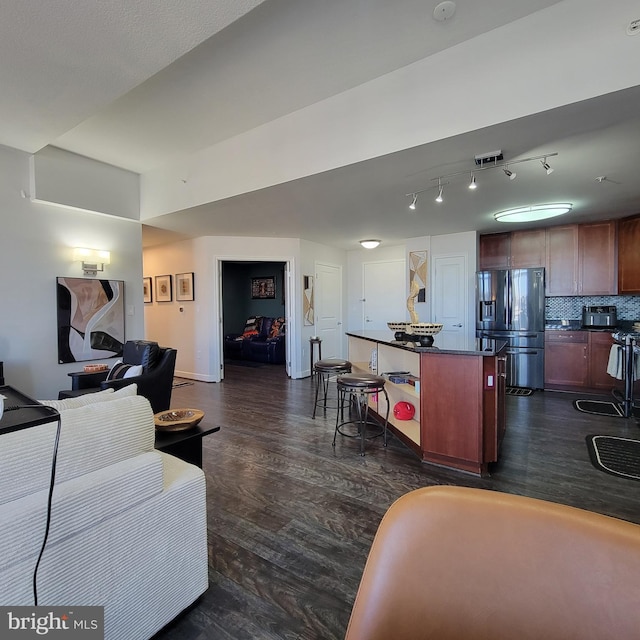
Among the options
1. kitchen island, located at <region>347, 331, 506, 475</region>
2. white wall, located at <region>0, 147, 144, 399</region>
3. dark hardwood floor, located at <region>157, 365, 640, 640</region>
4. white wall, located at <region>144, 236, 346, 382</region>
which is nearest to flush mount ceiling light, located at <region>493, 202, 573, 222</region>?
kitchen island, located at <region>347, 331, 506, 475</region>

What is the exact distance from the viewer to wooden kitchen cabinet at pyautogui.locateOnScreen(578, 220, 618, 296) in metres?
4.91

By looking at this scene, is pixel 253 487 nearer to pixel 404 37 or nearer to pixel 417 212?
pixel 404 37

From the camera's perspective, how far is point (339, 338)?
292 inches

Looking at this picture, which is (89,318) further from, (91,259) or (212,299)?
(212,299)

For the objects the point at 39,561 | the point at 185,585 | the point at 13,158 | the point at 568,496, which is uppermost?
the point at 13,158

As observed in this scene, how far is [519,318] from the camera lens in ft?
17.2

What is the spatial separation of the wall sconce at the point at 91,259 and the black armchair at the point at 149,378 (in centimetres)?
131

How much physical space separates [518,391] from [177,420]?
191 inches

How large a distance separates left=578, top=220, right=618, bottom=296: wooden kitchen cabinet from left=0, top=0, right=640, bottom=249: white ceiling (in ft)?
2.39

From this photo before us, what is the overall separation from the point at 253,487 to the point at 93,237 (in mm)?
3894

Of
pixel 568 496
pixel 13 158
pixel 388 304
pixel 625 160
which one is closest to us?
pixel 568 496

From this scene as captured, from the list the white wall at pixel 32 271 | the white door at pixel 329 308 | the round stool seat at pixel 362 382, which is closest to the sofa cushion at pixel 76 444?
the round stool seat at pixel 362 382

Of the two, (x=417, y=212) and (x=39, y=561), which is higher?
(x=417, y=212)

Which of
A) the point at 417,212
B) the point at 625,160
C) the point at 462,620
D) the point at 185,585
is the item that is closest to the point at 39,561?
the point at 185,585
